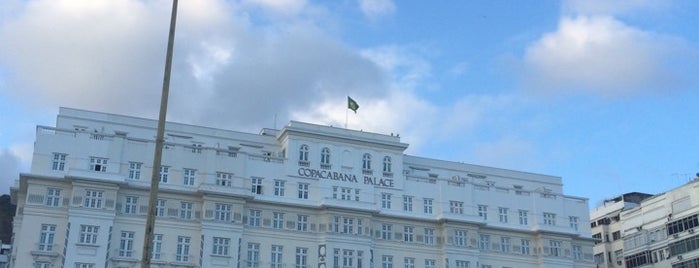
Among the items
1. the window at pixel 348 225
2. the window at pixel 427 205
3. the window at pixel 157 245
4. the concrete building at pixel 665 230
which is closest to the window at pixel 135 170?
the window at pixel 157 245

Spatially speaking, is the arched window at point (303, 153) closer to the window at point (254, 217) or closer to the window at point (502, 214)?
the window at point (254, 217)

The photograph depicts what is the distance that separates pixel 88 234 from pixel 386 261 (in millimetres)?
24557

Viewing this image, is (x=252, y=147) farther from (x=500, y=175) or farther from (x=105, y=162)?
(x=500, y=175)

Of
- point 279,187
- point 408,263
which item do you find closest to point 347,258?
point 408,263

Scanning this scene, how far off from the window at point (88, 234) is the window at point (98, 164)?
16.0ft

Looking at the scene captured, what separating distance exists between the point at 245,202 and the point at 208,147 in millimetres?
5640

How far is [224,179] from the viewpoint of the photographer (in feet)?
209

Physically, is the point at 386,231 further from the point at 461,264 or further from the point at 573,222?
the point at 573,222

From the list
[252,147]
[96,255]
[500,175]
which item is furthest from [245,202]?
[500,175]

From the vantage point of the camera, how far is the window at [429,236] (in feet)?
226

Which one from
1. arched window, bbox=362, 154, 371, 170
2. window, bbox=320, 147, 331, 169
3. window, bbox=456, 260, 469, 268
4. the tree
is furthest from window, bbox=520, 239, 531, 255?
the tree

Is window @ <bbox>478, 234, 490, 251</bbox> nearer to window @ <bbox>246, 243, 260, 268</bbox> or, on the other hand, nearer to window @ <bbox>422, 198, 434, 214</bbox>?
window @ <bbox>422, 198, 434, 214</bbox>

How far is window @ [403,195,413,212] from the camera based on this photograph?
2721 inches

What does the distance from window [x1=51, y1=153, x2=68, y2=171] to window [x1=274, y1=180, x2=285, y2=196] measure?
16801mm
